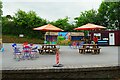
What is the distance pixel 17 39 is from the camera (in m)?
29.1

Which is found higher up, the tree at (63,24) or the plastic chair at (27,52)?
the tree at (63,24)

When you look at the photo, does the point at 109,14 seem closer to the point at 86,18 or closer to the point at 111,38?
the point at 86,18

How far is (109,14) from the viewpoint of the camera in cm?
3169

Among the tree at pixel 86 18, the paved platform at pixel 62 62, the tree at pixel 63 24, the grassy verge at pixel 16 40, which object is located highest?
the tree at pixel 86 18

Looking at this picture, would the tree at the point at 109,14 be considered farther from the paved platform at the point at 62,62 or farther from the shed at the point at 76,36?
the paved platform at the point at 62,62

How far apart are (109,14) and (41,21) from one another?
913 cm

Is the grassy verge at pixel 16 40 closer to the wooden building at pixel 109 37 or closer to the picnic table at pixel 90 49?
the wooden building at pixel 109 37

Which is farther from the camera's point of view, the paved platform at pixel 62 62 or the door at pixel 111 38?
the door at pixel 111 38

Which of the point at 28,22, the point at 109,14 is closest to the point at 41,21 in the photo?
the point at 28,22

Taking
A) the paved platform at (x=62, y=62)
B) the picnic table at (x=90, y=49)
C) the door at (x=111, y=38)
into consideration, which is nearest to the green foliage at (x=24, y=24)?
the door at (x=111, y=38)

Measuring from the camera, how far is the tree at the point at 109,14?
3119cm

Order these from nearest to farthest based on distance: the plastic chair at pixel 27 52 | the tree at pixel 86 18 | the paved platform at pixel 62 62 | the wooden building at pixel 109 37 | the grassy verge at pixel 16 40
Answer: the paved platform at pixel 62 62 → the plastic chair at pixel 27 52 → the wooden building at pixel 109 37 → the grassy verge at pixel 16 40 → the tree at pixel 86 18

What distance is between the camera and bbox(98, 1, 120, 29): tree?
31.2 meters

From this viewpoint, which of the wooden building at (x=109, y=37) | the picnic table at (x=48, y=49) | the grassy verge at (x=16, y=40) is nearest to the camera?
the picnic table at (x=48, y=49)
